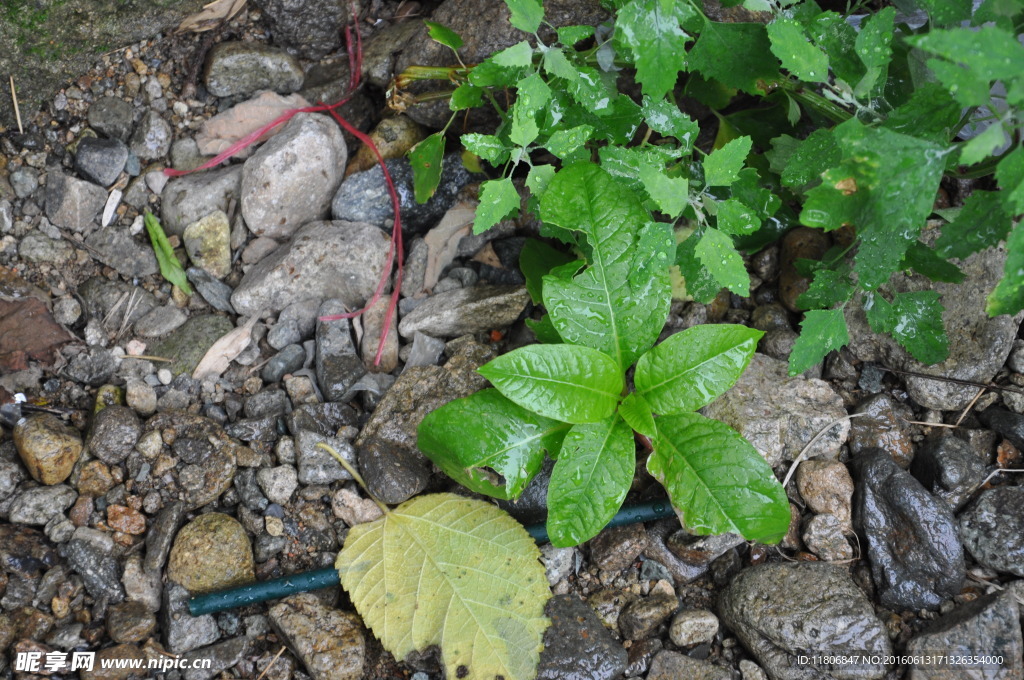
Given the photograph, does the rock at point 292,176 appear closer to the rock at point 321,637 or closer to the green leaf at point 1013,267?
the rock at point 321,637

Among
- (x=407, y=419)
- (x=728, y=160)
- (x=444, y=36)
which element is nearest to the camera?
(x=728, y=160)

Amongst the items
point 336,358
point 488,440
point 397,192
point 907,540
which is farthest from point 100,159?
point 907,540

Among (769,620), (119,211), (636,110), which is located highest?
(636,110)

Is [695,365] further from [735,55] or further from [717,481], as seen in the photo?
[735,55]

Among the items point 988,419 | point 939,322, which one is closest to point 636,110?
point 939,322

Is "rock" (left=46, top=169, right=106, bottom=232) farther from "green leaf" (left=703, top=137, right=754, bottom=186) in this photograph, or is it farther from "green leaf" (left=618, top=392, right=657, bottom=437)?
"green leaf" (left=703, top=137, right=754, bottom=186)

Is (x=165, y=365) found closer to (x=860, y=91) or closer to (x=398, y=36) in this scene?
(x=398, y=36)

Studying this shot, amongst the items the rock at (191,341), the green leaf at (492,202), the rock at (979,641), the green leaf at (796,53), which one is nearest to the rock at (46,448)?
the rock at (191,341)
